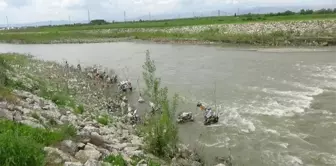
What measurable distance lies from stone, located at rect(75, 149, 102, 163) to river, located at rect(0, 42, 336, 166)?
15.2 feet

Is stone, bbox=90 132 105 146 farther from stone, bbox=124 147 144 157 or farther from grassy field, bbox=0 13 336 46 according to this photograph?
grassy field, bbox=0 13 336 46

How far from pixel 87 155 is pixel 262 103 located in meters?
13.2

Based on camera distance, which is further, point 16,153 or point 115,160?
point 115,160

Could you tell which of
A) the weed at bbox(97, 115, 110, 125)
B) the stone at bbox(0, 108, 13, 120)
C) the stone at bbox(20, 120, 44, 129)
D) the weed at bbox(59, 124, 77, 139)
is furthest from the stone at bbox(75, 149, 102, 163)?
the weed at bbox(97, 115, 110, 125)

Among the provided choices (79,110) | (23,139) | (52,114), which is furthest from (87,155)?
(79,110)

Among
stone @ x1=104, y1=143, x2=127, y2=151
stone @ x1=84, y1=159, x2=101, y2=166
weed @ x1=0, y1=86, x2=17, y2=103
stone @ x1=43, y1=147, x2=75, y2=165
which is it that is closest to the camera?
stone @ x1=84, y1=159, x2=101, y2=166

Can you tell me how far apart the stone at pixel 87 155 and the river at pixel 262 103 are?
4631mm

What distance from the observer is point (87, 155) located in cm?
977

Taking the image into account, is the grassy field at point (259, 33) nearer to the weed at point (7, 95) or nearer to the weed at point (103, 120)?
the weed at point (103, 120)

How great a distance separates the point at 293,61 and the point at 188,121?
2207 cm

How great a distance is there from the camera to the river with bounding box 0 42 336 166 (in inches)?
547

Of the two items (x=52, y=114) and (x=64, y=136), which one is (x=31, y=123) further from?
(x=52, y=114)

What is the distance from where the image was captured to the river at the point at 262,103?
13.9 meters

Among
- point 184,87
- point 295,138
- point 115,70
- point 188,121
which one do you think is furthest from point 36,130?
point 115,70
